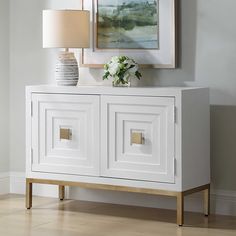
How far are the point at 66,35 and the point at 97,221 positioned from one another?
4.19ft

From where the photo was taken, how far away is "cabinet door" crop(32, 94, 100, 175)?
15.9 ft

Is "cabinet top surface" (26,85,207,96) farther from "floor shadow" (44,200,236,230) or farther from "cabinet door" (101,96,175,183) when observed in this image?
"floor shadow" (44,200,236,230)

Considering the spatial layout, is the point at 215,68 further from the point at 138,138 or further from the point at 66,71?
the point at 66,71

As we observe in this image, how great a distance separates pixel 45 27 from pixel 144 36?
2.24 feet

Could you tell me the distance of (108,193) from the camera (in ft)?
17.5

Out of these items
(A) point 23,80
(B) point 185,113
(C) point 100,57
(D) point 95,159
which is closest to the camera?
(B) point 185,113

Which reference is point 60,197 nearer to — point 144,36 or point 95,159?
point 95,159

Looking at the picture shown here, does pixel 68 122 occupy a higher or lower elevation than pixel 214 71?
lower

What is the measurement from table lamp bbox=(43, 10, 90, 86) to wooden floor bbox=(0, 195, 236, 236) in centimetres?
88

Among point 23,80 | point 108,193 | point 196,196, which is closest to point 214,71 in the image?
point 196,196

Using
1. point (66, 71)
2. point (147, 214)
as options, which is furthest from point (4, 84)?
point (147, 214)

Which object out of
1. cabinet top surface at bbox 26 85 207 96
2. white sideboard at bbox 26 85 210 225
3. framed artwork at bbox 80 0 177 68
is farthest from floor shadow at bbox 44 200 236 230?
framed artwork at bbox 80 0 177 68

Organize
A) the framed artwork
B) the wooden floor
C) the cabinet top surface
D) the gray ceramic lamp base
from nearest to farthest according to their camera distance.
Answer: the wooden floor
the cabinet top surface
the framed artwork
the gray ceramic lamp base

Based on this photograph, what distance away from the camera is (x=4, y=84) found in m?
5.68
